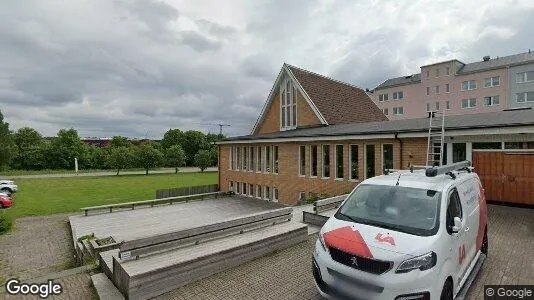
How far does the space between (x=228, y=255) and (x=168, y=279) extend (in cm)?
144

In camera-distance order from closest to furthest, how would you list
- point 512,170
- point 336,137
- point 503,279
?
point 503,279 → point 512,170 → point 336,137

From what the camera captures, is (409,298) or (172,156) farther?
(172,156)

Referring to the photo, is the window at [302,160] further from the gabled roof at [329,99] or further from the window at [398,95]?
the window at [398,95]

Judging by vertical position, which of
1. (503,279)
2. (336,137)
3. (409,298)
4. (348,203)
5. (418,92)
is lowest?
(503,279)

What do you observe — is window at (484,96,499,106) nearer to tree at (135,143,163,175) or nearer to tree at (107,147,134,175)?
tree at (135,143,163,175)

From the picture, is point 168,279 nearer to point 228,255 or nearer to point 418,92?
point 228,255

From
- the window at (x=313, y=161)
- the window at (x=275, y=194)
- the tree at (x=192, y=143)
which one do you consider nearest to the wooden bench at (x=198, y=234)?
the window at (x=313, y=161)

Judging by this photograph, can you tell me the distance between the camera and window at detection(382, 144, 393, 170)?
15242 mm

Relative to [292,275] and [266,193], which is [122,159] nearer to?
[266,193]

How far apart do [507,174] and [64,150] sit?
82413 mm

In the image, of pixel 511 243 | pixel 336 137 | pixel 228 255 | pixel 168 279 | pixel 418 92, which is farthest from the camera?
pixel 418 92

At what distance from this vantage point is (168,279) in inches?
228

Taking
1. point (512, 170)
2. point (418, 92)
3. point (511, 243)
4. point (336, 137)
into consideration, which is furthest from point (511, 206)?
point (418, 92)

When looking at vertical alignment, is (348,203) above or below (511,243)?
above
